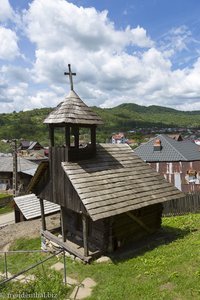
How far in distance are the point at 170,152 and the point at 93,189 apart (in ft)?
62.6

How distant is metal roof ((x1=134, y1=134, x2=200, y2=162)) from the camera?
94.6ft

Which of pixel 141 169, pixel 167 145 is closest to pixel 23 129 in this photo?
pixel 167 145

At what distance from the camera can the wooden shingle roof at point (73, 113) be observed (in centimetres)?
1281

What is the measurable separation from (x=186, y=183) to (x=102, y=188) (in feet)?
59.6

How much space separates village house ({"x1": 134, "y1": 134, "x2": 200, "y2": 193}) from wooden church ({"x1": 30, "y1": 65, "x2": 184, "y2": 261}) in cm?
1396

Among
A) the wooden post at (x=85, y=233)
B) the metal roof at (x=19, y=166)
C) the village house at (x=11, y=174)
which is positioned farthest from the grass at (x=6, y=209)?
the wooden post at (x=85, y=233)

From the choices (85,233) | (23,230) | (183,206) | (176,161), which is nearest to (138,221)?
(85,233)

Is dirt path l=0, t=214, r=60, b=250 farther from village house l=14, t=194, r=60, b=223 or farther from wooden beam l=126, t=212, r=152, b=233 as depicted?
wooden beam l=126, t=212, r=152, b=233

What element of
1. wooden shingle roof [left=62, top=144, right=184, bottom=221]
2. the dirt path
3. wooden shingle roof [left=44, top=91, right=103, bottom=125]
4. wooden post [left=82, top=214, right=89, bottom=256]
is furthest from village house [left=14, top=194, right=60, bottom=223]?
wooden shingle roof [left=44, top=91, right=103, bottom=125]

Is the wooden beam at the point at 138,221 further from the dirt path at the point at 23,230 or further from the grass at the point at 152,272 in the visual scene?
the dirt path at the point at 23,230

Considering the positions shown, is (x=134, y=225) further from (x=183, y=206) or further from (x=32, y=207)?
(x=32, y=207)

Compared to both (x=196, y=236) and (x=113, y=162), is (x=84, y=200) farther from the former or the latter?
(x=196, y=236)

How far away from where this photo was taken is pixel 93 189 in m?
11.9

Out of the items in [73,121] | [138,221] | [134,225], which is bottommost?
[134,225]
